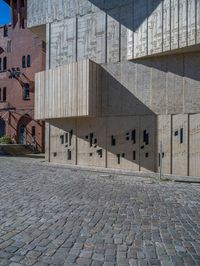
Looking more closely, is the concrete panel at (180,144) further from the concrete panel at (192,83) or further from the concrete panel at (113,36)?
the concrete panel at (113,36)

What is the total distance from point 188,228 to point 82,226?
191cm

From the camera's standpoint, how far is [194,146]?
45.6ft

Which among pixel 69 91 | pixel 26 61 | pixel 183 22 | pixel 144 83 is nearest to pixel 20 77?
pixel 26 61

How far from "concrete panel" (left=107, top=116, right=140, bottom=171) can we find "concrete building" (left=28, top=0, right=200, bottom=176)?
0.05m

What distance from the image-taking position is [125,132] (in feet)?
51.5

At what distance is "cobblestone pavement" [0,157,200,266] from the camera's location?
438 centimetres

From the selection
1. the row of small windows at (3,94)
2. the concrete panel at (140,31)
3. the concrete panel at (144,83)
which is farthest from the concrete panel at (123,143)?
the row of small windows at (3,94)

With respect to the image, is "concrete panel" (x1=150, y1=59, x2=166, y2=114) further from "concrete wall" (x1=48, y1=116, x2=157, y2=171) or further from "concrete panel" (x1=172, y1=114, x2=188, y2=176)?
"concrete panel" (x1=172, y1=114, x2=188, y2=176)

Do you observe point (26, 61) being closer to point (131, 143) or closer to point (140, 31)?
point (140, 31)

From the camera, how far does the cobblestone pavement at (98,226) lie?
4.38 metres

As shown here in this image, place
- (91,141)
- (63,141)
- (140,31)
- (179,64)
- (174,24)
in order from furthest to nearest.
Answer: (63,141) < (91,141) < (140,31) < (179,64) < (174,24)

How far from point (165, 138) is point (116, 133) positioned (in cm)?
258

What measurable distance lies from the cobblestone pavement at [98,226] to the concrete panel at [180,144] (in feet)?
13.5

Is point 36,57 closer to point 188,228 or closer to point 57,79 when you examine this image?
point 57,79
